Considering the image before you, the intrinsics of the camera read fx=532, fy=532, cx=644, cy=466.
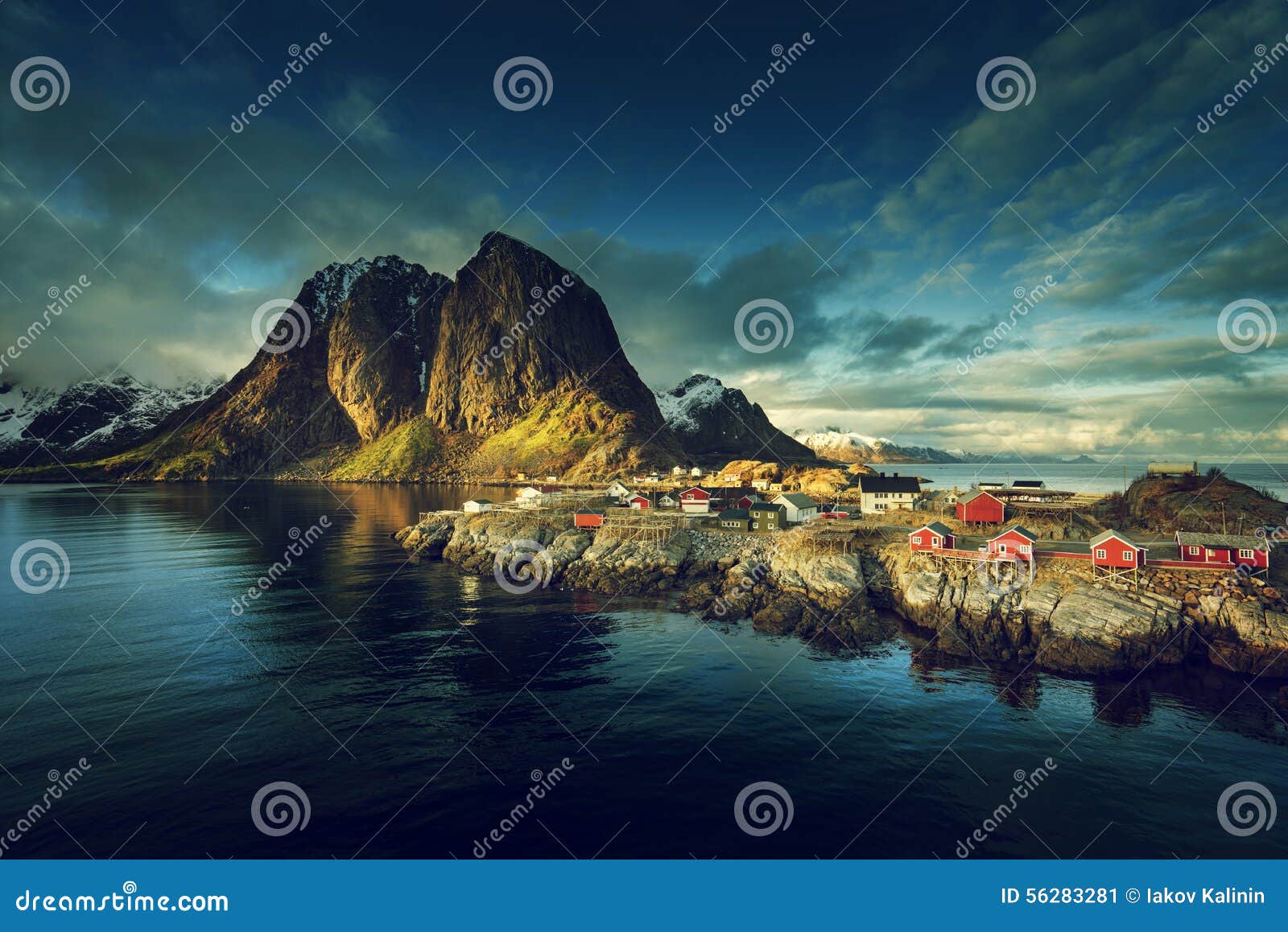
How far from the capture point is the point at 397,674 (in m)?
34.3

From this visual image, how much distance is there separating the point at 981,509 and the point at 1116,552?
21896 mm

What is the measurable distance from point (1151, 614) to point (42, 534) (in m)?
144

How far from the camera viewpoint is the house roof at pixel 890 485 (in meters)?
80.6

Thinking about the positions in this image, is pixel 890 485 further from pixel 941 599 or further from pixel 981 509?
pixel 941 599

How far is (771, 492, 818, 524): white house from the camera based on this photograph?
71.8 m

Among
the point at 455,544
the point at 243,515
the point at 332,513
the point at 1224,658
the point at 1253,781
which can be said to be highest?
the point at 1224,658

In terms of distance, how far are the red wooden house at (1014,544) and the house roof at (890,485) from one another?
1349 inches

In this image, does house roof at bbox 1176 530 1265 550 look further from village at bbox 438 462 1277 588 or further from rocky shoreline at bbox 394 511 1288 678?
rocky shoreline at bbox 394 511 1288 678

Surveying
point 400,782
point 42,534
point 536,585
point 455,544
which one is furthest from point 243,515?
point 400,782

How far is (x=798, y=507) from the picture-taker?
72.6m

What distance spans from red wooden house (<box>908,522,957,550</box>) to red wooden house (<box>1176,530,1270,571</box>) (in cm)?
1572

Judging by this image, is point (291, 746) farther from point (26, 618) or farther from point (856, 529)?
point (856, 529)

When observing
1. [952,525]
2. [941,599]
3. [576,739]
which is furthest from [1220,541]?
[576,739]

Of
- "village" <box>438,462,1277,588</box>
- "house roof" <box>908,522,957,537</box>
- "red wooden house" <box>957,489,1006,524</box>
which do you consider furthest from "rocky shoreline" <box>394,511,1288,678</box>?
"red wooden house" <box>957,489,1006,524</box>
